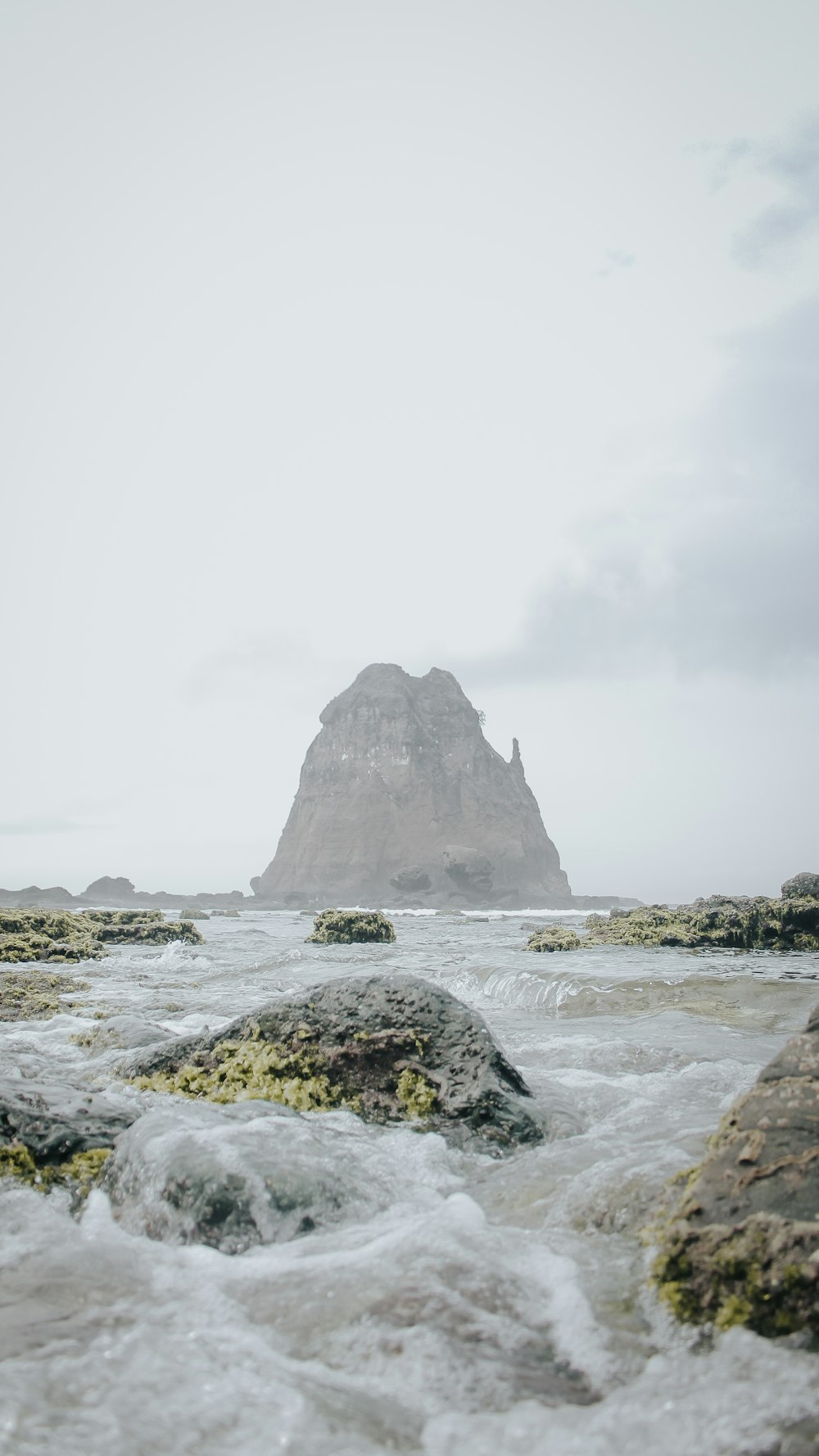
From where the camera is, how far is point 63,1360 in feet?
7.52

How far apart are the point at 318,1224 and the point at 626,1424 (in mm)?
1660

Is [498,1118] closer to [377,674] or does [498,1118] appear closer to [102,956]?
[102,956]

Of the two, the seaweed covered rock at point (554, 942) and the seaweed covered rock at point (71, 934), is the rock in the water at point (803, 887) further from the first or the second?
the seaweed covered rock at point (71, 934)

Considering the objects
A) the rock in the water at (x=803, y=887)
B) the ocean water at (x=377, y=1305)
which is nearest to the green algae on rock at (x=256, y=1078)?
the ocean water at (x=377, y=1305)

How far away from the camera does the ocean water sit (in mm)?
2008

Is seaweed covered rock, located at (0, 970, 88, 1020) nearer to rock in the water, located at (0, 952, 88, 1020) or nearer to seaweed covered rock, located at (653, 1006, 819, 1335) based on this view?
rock in the water, located at (0, 952, 88, 1020)

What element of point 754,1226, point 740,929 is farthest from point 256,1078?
point 740,929

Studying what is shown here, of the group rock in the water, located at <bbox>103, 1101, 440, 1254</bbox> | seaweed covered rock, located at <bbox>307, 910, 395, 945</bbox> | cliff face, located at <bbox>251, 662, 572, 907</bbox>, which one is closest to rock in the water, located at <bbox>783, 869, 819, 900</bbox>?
seaweed covered rock, located at <bbox>307, 910, 395, 945</bbox>

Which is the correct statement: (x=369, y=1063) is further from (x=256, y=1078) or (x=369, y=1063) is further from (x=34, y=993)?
(x=34, y=993)

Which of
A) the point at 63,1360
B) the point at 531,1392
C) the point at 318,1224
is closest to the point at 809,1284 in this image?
the point at 531,1392

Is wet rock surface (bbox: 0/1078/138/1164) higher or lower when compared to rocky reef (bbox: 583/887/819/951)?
higher

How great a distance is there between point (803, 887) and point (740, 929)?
3371 mm

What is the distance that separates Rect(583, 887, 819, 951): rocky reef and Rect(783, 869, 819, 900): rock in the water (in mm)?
172

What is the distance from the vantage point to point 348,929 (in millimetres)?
22266
